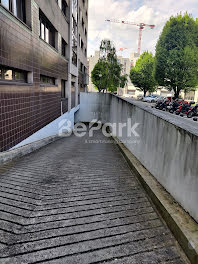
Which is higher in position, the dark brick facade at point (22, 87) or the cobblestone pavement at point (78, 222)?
the dark brick facade at point (22, 87)

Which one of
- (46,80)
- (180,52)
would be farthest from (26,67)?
(180,52)

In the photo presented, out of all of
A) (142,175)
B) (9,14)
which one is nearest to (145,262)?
(142,175)

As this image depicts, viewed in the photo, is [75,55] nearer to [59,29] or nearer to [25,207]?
[59,29]

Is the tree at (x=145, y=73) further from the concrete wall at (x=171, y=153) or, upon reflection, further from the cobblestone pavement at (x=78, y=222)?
the cobblestone pavement at (x=78, y=222)

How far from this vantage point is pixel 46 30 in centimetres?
1059

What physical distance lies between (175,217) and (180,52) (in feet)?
80.6

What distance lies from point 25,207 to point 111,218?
142cm

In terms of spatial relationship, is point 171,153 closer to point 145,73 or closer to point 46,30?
point 46,30

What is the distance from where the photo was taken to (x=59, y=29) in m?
12.2

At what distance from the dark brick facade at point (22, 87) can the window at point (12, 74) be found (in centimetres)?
20

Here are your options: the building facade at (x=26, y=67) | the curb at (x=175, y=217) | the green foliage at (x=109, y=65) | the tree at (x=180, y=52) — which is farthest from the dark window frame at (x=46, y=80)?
the tree at (x=180, y=52)

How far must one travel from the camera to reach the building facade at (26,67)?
5.63 meters

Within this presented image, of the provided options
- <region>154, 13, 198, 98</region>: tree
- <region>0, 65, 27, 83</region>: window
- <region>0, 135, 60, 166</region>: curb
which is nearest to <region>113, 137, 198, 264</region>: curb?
<region>0, 135, 60, 166</region>: curb

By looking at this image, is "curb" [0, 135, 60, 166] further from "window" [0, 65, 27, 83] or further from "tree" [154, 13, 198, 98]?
"tree" [154, 13, 198, 98]
